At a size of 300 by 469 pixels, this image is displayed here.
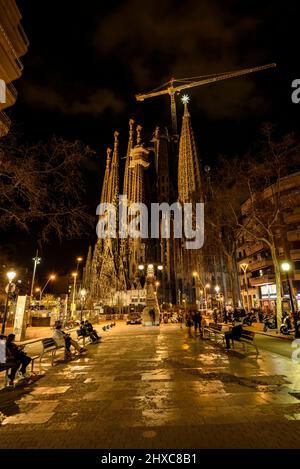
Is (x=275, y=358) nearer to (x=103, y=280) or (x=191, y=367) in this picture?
(x=191, y=367)

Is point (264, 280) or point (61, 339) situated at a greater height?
point (264, 280)

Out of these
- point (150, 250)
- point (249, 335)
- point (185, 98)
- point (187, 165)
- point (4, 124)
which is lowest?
point (249, 335)

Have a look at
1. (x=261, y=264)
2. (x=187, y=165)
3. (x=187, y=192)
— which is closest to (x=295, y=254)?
(x=261, y=264)

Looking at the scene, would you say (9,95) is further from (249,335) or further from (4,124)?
(249,335)

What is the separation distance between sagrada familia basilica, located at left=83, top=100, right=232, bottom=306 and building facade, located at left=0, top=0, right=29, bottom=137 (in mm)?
46288

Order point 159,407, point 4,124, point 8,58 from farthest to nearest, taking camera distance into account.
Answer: point 4,124 < point 8,58 < point 159,407

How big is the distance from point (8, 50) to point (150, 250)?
6371cm

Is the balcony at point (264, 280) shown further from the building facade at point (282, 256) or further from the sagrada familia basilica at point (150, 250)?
the sagrada familia basilica at point (150, 250)

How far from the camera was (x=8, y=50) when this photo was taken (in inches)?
347

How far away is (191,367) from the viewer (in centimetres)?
840
